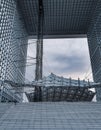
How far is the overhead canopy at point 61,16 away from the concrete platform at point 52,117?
85.3 ft

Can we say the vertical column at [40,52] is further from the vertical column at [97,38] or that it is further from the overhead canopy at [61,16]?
the vertical column at [97,38]

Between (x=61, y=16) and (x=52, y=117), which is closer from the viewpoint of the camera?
(x=52, y=117)

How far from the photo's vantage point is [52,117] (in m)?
12.6

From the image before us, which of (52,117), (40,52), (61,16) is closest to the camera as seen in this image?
(52,117)

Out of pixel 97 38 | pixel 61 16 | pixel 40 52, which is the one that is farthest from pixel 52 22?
pixel 40 52

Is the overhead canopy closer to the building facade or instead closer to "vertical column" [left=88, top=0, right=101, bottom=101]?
the building facade

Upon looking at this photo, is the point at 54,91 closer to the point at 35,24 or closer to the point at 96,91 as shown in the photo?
the point at 96,91

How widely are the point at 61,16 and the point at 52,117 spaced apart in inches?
1211

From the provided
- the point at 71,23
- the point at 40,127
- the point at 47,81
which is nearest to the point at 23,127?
the point at 40,127

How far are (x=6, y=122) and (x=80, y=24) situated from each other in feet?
116

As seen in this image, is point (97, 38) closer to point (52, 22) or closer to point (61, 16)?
point (61, 16)

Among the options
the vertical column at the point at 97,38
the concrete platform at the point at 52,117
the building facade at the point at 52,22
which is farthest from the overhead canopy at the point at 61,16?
the concrete platform at the point at 52,117

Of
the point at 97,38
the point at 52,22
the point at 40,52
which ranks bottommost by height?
the point at 40,52

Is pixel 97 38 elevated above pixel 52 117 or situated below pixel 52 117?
above
